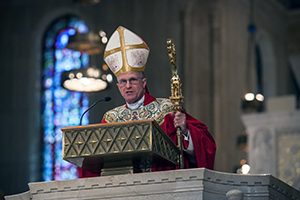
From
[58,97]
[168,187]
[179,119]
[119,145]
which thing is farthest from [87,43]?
[168,187]

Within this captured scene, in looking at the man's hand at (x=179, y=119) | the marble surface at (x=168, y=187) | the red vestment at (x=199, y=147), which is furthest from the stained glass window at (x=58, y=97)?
the marble surface at (x=168, y=187)

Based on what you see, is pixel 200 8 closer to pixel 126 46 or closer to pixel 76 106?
pixel 76 106

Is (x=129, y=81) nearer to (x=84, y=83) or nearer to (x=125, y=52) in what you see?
(x=125, y=52)

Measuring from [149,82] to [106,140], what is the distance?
1611 cm

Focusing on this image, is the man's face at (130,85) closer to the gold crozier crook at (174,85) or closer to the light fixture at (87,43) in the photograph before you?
the gold crozier crook at (174,85)

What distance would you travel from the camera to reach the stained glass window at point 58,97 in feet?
83.1

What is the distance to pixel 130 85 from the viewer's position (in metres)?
8.62

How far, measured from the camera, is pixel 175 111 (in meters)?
8.16

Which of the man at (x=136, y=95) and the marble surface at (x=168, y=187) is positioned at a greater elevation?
the man at (x=136, y=95)

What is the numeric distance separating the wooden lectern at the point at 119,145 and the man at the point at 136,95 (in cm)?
54

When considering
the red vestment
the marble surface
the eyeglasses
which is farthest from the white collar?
the marble surface

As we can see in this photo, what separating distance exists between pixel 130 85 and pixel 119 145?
112 centimetres

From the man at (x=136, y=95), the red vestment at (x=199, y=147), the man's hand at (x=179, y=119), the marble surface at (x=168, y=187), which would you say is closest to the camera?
the marble surface at (x=168, y=187)

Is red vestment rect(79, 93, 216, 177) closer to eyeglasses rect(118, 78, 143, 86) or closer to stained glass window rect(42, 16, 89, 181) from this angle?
eyeglasses rect(118, 78, 143, 86)
